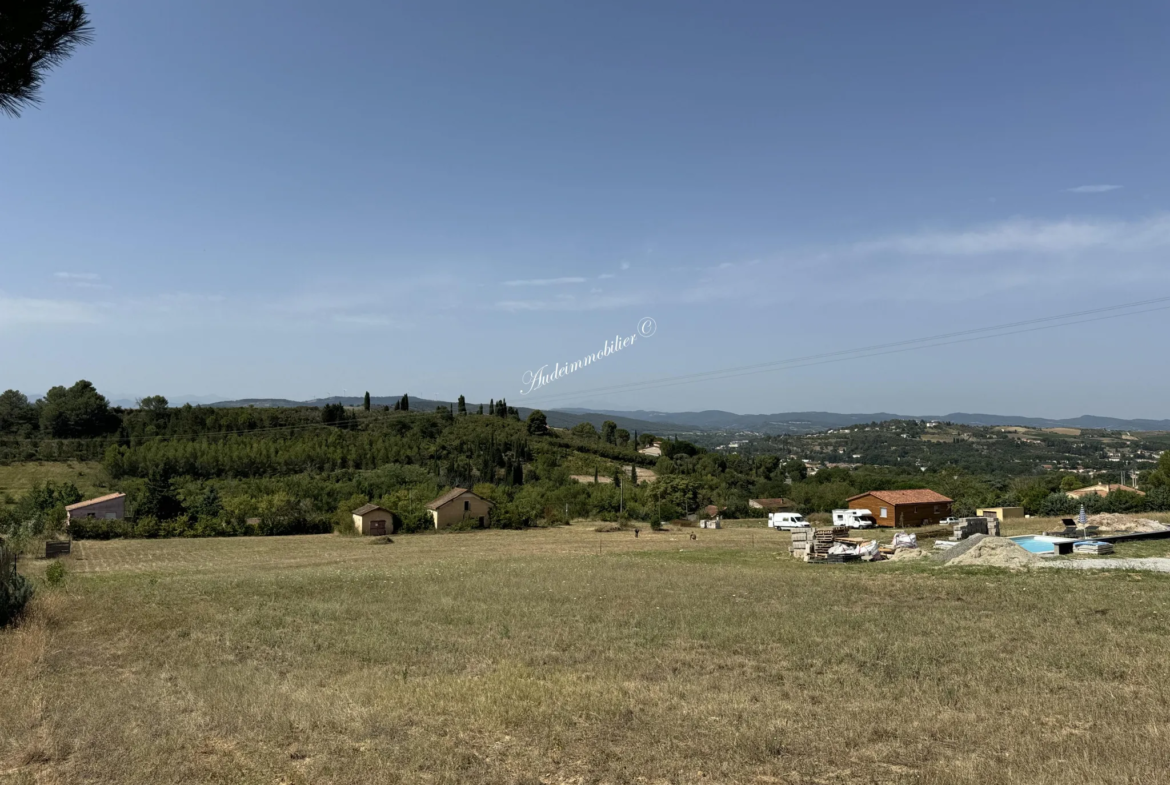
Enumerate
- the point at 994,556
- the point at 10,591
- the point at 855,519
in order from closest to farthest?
the point at 10,591 < the point at 994,556 < the point at 855,519

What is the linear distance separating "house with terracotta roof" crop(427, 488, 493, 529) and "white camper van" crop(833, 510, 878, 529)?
31.1m

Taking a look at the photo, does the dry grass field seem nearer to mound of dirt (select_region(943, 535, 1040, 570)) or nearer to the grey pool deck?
the grey pool deck

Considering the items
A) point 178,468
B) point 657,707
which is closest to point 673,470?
point 178,468

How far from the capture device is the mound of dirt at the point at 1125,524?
34.0 m

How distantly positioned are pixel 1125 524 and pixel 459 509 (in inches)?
1926

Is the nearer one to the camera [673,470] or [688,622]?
[688,622]

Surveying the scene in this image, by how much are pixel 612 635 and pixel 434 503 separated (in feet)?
174

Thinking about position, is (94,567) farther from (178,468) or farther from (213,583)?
(178,468)

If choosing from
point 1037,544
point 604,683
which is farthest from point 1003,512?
point 604,683

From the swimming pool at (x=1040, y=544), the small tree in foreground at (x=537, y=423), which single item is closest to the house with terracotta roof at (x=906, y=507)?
the swimming pool at (x=1040, y=544)

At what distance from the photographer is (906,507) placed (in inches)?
2247

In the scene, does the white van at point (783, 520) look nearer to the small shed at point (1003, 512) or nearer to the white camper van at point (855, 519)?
the white camper van at point (855, 519)

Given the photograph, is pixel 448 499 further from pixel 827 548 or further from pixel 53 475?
pixel 53 475

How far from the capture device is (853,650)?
12.8 m
